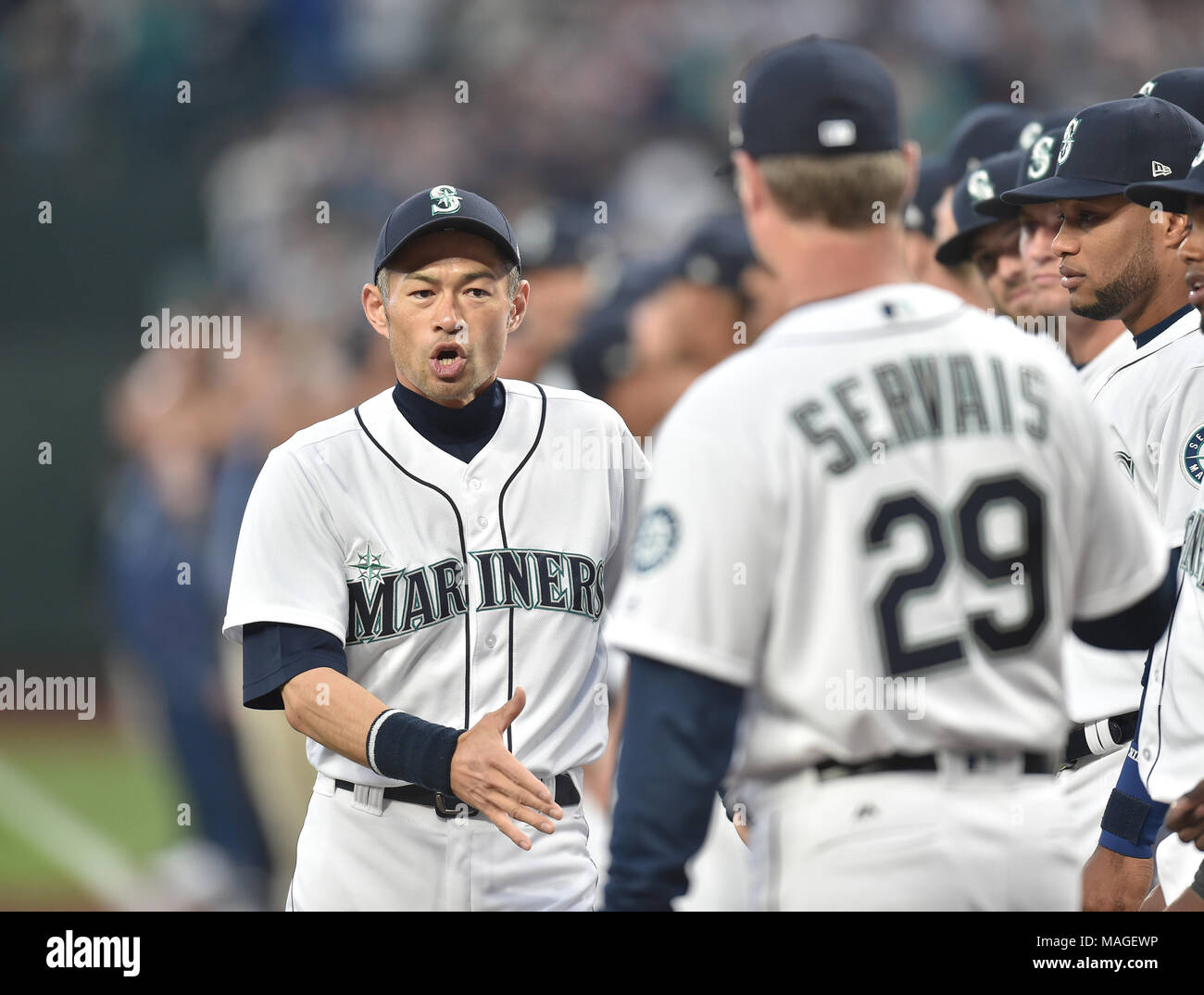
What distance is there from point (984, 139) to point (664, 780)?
3.76m

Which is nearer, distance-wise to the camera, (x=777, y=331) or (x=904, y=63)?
(x=777, y=331)

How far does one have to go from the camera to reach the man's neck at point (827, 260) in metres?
1.87

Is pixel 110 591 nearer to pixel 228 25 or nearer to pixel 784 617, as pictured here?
pixel 228 25

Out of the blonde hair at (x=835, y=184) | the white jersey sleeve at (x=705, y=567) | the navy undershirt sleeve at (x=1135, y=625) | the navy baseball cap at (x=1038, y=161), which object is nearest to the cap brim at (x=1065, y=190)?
the navy baseball cap at (x=1038, y=161)

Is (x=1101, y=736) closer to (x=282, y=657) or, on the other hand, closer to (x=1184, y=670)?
(x=1184, y=670)

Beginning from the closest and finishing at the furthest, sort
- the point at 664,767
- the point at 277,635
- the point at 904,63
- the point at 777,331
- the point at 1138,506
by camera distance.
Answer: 1. the point at 664,767
2. the point at 777,331
3. the point at 1138,506
4. the point at 277,635
5. the point at 904,63

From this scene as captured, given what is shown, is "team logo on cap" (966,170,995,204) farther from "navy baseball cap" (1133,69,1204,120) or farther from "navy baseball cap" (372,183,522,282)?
"navy baseball cap" (372,183,522,282)

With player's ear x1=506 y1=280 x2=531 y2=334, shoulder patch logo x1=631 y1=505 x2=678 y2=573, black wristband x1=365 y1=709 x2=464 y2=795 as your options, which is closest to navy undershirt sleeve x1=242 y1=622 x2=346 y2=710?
black wristband x1=365 y1=709 x2=464 y2=795

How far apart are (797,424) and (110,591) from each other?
28.8 feet

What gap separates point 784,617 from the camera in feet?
5.91

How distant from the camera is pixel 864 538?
1.79 metres

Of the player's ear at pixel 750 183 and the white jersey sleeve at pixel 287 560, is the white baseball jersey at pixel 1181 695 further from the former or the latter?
the white jersey sleeve at pixel 287 560

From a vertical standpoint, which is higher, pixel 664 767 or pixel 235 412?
pixel 235 412

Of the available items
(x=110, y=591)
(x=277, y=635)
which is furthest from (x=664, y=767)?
(x=110, y=591)
